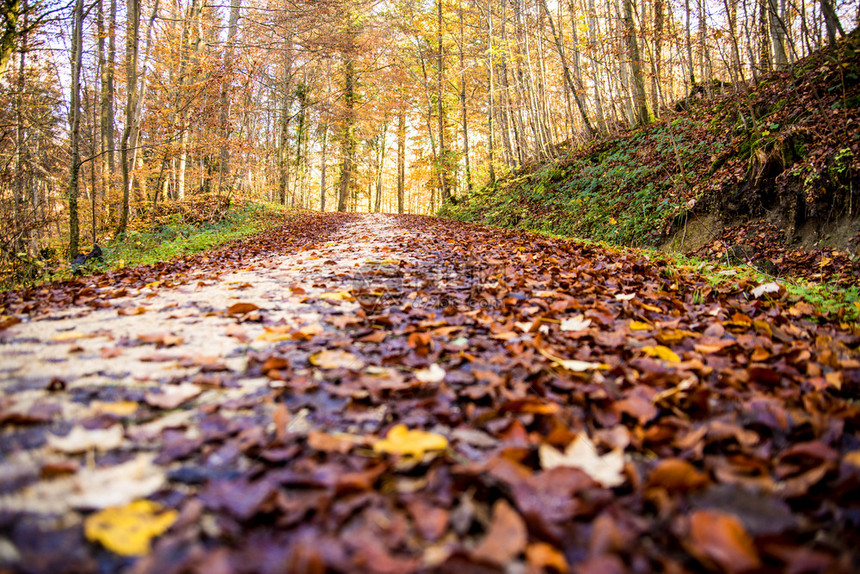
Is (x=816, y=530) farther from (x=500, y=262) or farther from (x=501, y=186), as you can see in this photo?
(x=501, y=186)

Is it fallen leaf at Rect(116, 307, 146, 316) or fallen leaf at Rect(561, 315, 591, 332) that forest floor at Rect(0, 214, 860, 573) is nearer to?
fallen leaf at Rect(561, 315, 591, 332)

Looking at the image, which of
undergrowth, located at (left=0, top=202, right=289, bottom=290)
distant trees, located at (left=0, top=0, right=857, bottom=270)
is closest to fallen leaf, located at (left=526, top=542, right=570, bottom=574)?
undergrowth, located at (left=0, top=202, right=289, bottom=290)

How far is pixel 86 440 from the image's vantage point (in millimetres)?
1141

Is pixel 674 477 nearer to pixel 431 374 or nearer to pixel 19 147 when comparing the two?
pixel 431 374

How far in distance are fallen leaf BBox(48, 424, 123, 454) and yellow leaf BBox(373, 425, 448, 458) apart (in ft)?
Result: 2.53

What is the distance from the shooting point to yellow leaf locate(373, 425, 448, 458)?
1.11 metres

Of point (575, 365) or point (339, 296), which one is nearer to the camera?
point (575, 365)

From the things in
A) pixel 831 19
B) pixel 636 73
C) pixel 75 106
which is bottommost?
pixel 75 106

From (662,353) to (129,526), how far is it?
6.56ft

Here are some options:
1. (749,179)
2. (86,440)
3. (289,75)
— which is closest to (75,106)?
(86,440)

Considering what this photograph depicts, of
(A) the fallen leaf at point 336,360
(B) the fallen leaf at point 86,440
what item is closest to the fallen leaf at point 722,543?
(A) the fallen leaf at point 336,360

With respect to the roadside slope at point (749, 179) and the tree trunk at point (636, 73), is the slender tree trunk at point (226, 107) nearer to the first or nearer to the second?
the roadside slope at point (749, 179)

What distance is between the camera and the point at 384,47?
58.2 ft

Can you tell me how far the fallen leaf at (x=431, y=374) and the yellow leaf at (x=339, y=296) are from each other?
133 centimetres
